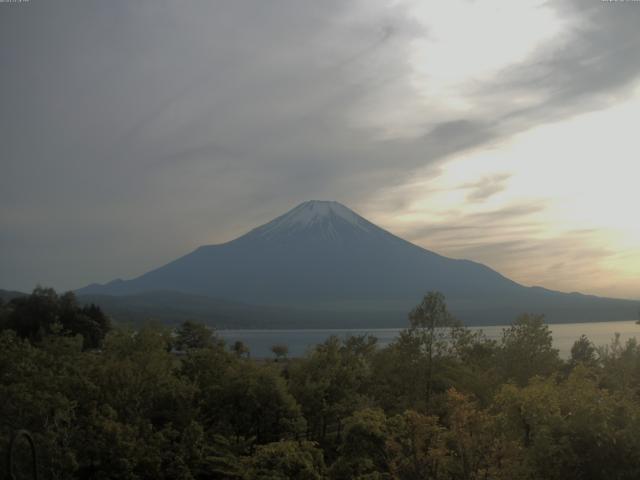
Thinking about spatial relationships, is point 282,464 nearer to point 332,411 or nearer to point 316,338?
point 332,411

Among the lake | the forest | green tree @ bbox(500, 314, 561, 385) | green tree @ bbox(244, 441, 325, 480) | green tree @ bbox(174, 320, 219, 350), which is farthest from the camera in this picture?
the lake

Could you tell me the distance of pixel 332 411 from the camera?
718 inches

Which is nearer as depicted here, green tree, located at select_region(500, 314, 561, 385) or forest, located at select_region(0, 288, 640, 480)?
forest, located at select_region(0, 288, 640, 480)

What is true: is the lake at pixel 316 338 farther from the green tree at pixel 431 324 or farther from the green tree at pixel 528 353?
the green tree at pixel 431 324

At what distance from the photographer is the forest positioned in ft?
39.9

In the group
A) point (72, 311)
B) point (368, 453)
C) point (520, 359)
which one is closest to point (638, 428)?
point (368, 453)

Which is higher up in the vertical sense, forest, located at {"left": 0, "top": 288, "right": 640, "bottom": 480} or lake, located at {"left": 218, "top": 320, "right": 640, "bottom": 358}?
forest, located at {"left": 0, "top": 288, "right": 640, "bottom": 480}

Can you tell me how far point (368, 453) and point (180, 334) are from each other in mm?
33736

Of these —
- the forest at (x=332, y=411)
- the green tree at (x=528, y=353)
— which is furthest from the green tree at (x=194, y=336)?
A: the green tree at (x=528, y=353)

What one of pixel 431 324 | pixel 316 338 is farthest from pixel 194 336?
pixel 316 338

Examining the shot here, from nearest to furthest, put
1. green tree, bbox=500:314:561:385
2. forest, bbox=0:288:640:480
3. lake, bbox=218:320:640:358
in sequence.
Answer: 1. forest, bbox=0:288:640:480
2. green tree, bbox=500:314:561:385
3. lake, bbox=218:320:640:358

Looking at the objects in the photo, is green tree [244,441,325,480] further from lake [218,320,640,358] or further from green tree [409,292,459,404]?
lake [218,320,640,358]

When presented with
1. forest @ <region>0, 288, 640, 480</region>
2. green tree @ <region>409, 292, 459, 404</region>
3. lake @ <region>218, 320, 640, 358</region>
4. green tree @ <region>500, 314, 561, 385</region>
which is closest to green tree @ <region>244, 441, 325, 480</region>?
forest @ <region>0, 288, 640, 480</region>

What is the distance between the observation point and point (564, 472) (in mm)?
11188
